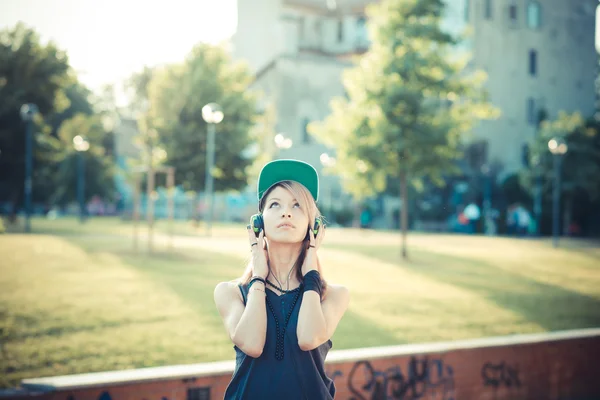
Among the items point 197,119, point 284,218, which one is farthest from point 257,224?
point 197,119

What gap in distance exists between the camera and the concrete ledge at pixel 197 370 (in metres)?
3.64

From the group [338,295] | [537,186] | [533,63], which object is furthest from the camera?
[533,63]

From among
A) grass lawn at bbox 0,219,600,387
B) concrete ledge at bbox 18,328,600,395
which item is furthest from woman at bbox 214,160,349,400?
grass lawn at bbox 0,219,600,387

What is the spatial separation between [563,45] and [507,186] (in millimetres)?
17615

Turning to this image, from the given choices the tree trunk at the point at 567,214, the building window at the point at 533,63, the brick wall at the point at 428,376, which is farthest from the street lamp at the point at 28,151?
the building window at the point at 533,63

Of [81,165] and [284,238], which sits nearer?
[284,238]

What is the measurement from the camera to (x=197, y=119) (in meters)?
34.9

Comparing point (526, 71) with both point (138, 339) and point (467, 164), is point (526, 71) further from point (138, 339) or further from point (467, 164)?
point (138, 339)

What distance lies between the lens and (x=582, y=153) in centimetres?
3991

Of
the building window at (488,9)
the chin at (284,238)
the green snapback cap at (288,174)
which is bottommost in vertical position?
the chin at (284,238)

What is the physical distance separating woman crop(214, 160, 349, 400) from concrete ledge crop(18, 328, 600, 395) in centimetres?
161

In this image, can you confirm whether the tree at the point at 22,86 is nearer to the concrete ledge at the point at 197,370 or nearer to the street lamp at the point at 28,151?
the street lamp at the point at 28,151

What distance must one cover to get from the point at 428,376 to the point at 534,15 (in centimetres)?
5550

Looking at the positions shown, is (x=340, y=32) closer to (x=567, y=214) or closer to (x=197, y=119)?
(x=197, y=119)
